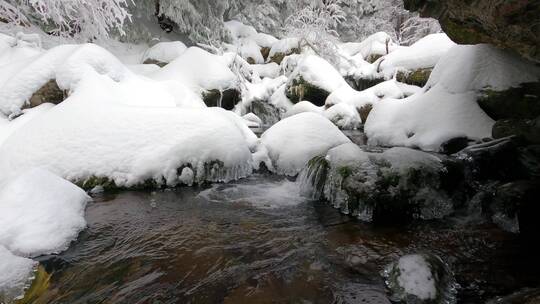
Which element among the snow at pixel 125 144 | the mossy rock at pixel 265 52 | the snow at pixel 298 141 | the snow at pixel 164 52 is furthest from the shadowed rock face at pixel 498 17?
the mossy rock at pixel 265 52

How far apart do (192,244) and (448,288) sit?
8.94ft

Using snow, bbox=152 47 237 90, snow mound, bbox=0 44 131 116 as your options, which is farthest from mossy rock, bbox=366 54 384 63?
snow mound, bbox=0 44 131 116

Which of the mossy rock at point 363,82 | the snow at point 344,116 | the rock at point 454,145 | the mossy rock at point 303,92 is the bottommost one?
the rock at point 454,145

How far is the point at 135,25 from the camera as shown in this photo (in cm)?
1452

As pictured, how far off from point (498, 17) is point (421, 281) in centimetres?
305

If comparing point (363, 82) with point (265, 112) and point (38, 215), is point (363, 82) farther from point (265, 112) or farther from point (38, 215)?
point (38, 215)

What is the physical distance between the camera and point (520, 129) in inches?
219

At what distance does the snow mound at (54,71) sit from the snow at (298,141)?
4.73m

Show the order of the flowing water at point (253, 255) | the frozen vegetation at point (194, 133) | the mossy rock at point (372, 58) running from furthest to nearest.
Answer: the mossy rock at point (372, 58) < the frozen vegetation at point (194, 133) < the flowing water at point (253, 255)

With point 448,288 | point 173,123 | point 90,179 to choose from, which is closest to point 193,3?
point 173,123

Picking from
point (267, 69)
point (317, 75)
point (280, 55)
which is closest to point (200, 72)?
point (317, 75)

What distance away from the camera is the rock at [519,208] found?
13.3 feet

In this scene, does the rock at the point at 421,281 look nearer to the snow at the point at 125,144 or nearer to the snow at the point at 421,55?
the snow at the point at 125,144

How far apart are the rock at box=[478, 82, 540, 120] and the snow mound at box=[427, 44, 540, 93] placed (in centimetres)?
13
